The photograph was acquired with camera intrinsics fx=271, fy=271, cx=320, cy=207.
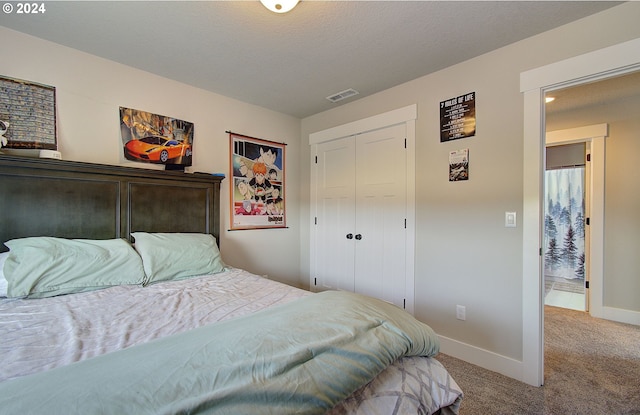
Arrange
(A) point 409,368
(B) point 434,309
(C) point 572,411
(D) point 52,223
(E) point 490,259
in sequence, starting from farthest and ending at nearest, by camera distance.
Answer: (B) point 434,309, (E) point 490,259, (D) point 52,223, (C) point 572,411, (A) point 409,368

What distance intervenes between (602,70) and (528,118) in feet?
1.42

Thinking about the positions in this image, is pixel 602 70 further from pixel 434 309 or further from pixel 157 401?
pixel 157 401

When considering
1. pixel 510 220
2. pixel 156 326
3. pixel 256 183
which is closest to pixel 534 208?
pixel 510 220

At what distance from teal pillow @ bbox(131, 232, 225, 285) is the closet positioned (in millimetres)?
1458

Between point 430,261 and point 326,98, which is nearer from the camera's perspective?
point 430,261

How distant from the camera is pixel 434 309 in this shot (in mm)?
2451

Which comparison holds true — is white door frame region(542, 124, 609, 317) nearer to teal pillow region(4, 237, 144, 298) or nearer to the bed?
the bed

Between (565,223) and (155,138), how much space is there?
5.27 metres

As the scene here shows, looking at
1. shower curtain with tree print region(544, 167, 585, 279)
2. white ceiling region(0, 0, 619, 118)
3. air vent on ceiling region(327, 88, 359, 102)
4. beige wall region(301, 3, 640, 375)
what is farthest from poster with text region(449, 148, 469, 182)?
shower curtain with tree print region(544, 167, 585, 279)

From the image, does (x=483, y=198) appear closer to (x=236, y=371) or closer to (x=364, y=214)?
(x=364, y=214)

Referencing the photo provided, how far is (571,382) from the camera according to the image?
195cm

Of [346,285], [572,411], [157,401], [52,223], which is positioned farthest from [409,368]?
[52,223]

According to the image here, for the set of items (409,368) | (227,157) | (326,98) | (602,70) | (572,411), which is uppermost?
(326,98)

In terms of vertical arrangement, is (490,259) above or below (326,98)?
below
